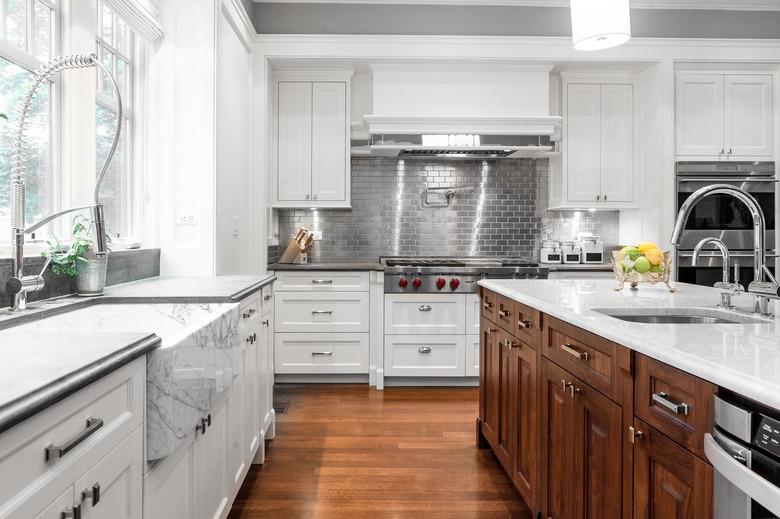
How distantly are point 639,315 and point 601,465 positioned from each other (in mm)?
541

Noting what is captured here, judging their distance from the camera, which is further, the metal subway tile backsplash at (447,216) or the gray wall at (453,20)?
the metal subway tile backsplash at (447,216)

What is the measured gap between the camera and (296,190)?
4.43 metres

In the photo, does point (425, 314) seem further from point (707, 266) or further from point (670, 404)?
point (670, 404)

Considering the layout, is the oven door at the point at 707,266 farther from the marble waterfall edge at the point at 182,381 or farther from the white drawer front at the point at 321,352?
the marble waterfall edge at the point at 182,381

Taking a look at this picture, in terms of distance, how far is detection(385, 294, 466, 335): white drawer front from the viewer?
409cm

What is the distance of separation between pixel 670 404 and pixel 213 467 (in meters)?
1.42

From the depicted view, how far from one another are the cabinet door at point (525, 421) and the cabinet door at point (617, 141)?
282 cm

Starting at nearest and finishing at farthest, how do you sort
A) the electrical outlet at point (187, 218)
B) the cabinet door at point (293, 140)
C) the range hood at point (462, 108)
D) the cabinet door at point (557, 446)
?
the cabinet door at point (557, 446) → the electrical outlet at point (187, 218) → the range hood at point (462, 108) → the cabinet door at point (293, 140)

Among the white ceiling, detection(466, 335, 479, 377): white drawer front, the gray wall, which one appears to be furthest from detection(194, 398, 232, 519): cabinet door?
the white ceiling

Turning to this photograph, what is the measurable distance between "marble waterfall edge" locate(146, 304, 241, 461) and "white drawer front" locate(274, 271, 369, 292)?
8.08ft

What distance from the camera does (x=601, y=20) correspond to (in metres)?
2.08

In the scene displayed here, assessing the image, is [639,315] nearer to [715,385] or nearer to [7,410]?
[715,385]

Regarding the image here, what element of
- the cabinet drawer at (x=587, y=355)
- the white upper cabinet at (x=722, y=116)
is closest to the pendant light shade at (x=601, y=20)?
the cabinet drawer at (x=587, y=355)

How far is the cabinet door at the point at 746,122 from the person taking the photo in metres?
4.32
